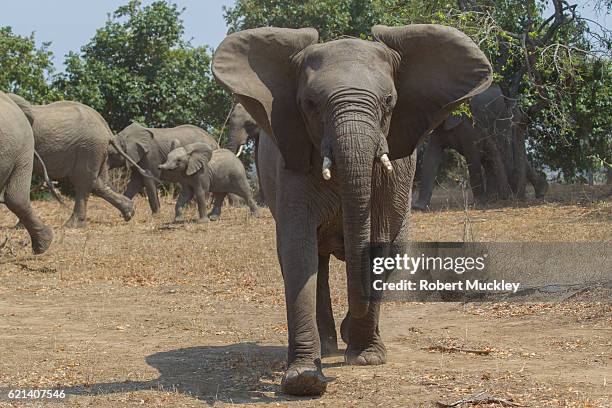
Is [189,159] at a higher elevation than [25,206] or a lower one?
higher

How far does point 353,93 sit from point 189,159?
11985 millimetres

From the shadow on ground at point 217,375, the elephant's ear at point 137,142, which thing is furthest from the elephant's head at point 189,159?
the shadow on ground at point 217,375

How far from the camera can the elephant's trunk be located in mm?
5230

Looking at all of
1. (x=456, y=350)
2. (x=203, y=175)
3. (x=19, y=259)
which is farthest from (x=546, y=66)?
(x=456, y=350)

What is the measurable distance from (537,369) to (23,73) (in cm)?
1846

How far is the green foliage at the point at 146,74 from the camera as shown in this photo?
23625 millimetres

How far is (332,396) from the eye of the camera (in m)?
5.62

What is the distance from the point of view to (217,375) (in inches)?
250

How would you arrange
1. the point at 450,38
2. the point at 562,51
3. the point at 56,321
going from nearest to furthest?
the point at 450,38, the point at 56,321, the point at 562,51

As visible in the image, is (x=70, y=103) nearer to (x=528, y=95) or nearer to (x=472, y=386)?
(x=528, y=95)

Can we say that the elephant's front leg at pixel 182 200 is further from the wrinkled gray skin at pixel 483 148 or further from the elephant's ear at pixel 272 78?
the elephant's ear at pixel 272 78

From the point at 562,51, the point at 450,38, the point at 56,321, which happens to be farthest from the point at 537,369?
the point at 562,51

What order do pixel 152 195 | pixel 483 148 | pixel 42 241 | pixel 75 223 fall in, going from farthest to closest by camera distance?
pixel 483 148
pixel 152 195
pixel 75 223
pixel 42 241

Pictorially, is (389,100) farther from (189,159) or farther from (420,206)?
(420,206)
